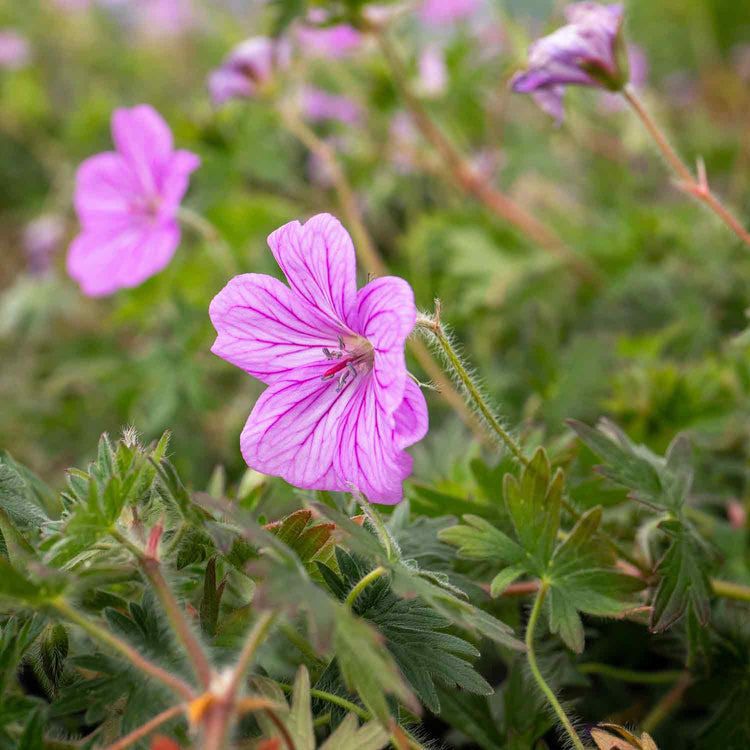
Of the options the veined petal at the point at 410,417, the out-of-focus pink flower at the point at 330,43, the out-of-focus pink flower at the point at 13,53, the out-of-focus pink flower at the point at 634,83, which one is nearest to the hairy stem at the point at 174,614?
the veined petal at the point at 410,417

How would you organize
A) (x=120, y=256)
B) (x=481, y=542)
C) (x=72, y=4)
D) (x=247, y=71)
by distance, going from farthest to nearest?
(x=72, y=4) → (x=247, y=71) → (x=120, y=256) → (x=481, y=542)

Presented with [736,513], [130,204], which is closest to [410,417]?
[736,513]

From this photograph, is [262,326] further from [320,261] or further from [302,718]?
[302,718]

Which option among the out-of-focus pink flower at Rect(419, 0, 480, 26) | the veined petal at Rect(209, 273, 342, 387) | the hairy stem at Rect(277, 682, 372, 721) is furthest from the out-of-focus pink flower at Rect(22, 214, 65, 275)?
the hairy stem at Rect(277, 682, 372, 721)

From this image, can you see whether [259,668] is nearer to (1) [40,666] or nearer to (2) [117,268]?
(1) [40,666]

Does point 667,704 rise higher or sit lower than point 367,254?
lower

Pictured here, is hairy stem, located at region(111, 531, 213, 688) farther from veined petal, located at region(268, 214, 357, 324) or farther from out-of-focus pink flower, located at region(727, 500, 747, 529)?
out-of-focus pink flower, located at region(727, 500, 747, 529)
